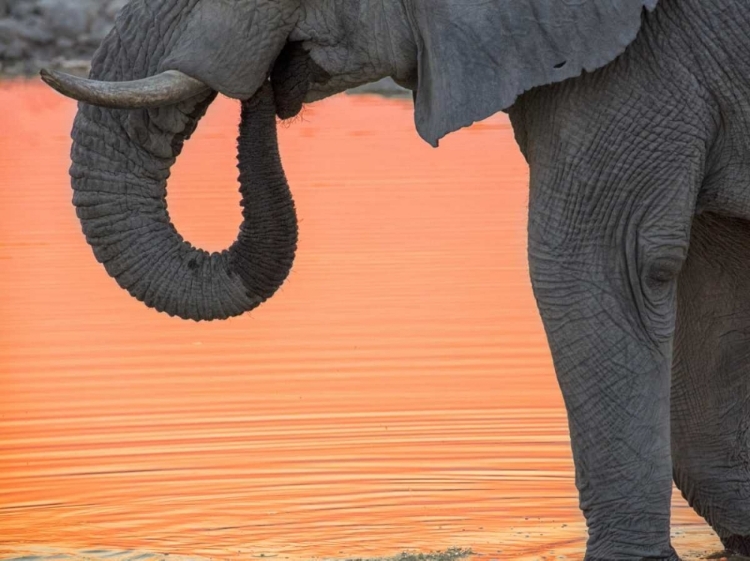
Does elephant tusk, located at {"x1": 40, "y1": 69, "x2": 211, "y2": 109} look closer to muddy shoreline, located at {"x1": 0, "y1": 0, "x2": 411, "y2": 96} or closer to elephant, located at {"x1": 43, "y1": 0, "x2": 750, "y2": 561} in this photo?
elephant, located at {"x1": 43, "y1": 0, "x2": 750, "y2": 561}

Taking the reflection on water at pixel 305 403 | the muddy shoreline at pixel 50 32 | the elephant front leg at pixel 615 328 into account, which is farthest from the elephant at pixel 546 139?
the muddy shoreline at pixel 50 32

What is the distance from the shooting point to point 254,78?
5.43m

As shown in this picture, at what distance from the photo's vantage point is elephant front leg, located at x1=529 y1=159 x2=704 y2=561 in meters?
5.31

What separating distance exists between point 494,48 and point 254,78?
0.64m

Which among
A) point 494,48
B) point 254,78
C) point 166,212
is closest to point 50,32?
point 166,212

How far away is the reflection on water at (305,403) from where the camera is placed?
6.85 metres

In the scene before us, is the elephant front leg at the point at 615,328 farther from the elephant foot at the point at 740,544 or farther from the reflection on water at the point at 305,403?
the reflection on water at the point at 305,403

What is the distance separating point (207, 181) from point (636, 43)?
11.1 meters

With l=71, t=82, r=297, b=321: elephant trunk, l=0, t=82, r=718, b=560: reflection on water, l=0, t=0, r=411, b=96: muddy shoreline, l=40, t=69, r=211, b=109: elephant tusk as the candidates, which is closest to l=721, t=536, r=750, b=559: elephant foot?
l=0, t=82, r=718, b=560: reflection on water

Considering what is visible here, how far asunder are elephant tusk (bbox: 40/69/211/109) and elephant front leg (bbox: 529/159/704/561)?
0.94 meters

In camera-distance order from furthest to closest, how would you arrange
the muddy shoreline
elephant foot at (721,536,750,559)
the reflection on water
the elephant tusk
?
1. the muddy shoreline
2. the reflection on water
3. elephant foot at (721,536,750,559)
4. the elephant tusk

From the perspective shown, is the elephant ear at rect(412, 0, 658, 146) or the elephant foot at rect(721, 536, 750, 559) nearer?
the elephant ear at rect(412, 0, 658, 146)

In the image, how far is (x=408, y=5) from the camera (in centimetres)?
536

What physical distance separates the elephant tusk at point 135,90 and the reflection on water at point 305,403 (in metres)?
1.20
